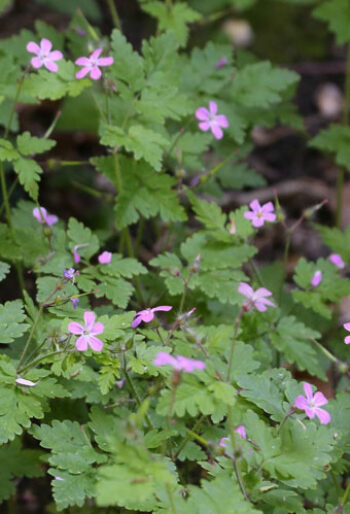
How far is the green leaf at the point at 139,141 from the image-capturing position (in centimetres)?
275

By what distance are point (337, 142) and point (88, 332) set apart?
2.36 meters

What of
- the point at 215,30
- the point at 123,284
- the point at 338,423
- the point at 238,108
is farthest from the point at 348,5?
the point at 338,423

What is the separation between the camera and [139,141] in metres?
2.78

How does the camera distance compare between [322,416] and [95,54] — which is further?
[95,54]

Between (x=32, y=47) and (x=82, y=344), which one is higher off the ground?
(x=32, y=47)

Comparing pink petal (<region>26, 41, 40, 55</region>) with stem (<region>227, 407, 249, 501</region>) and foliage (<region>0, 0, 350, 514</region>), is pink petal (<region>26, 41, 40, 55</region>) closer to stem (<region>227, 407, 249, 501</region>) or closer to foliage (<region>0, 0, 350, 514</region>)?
foliage (<region>0, 0, 350, 514</region>)

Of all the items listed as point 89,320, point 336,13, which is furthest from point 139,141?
point 336,13

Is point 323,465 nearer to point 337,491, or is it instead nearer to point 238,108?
point 337,491

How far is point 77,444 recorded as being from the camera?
2318 mm

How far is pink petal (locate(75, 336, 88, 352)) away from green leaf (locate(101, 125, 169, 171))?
33.6 inches

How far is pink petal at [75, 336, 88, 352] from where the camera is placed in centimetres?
211

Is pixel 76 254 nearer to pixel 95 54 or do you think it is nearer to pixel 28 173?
pixel 28 173

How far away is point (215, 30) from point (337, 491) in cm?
399

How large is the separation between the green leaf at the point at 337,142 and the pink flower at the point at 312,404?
6.76 feet
